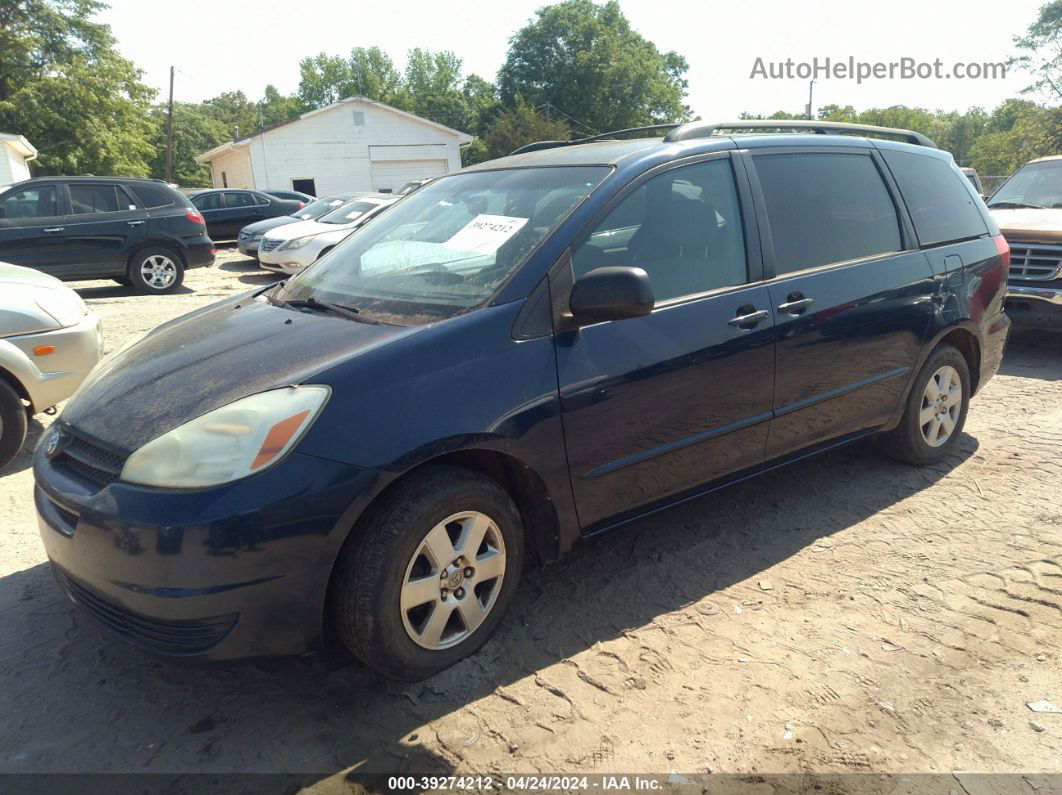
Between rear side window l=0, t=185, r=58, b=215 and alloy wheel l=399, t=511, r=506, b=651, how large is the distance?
11.0m

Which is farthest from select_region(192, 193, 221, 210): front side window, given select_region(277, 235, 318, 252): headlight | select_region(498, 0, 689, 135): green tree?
select_region(498, 0, 689, 135): green tree

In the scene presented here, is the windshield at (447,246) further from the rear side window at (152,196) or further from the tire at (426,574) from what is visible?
the rear side window at (152,196)

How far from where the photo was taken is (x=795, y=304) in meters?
3.65

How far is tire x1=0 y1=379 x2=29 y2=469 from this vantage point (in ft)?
14.7

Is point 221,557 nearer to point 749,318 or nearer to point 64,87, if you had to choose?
point 749,318

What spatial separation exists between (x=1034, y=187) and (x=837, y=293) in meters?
6.82

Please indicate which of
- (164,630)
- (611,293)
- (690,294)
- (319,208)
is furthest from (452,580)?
(319,208)

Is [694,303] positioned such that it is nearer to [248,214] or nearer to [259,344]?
[259,344]

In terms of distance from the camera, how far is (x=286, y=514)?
234cm

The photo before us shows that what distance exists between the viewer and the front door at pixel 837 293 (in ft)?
12.1

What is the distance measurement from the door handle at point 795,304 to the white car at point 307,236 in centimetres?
984

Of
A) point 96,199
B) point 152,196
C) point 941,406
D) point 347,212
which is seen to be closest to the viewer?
point 941,406

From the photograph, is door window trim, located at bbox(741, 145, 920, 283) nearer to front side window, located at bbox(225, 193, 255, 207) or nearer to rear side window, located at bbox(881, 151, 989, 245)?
rear side window, located at bbox(881, 151, 989, 245)

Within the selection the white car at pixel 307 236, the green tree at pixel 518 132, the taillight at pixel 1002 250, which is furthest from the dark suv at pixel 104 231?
the green tree at pixel 518 132
